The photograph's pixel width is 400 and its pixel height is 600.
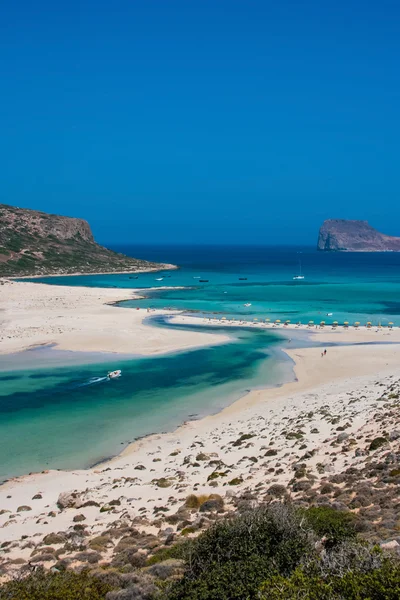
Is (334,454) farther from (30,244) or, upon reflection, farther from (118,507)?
(30,244)

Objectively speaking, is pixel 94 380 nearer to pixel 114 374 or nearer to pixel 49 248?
pixel 114 374

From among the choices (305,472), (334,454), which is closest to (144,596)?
(305,472)

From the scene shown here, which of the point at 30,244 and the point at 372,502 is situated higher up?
the point at 30,244

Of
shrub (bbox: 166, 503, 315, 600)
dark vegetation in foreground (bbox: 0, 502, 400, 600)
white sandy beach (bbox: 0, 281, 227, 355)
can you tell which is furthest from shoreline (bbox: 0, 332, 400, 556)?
white sandy beach (bbox: 0, 281, 227, 355)

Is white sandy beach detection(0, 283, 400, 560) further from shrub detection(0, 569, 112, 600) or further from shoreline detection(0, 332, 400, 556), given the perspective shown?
shrub detection(0, 569, 112, 600)

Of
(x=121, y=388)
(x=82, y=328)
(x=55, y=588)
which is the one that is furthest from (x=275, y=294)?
(x=55, y=588)

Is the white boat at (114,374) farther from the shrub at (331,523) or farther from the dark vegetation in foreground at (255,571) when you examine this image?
the shrub at (331,523)
